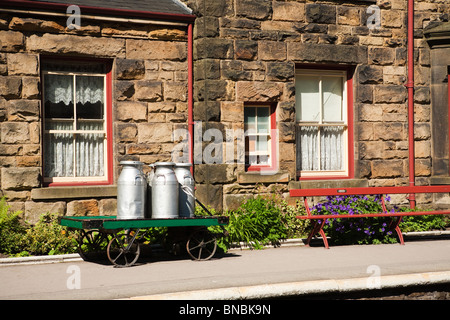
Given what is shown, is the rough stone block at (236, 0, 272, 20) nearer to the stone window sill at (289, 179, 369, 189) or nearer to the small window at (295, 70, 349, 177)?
the small window at (295, 70, 349, 177)

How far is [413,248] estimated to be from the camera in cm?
974

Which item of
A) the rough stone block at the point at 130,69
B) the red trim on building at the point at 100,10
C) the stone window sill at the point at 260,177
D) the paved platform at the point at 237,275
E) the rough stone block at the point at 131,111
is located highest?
the red trim on building at the point at 100,10

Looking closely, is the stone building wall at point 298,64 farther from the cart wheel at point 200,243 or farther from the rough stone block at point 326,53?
the cart wheel at point 200,243

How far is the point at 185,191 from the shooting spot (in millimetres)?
8836

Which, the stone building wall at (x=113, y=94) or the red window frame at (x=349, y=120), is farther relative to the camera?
the red window frame at (x=349, y=120)

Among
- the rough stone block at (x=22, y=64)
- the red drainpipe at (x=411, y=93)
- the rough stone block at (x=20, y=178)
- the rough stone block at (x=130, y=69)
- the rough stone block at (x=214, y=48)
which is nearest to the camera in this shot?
→ the rough stone block at (x=20, y=178)

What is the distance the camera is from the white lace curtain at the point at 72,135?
407 inches

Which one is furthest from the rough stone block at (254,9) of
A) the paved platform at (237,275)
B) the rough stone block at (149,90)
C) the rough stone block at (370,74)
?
the paved platform at (237,275)

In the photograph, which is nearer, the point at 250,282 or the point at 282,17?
the point at 250,282

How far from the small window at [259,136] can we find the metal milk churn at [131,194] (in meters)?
3.25

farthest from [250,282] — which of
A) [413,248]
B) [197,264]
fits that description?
[413,248]
